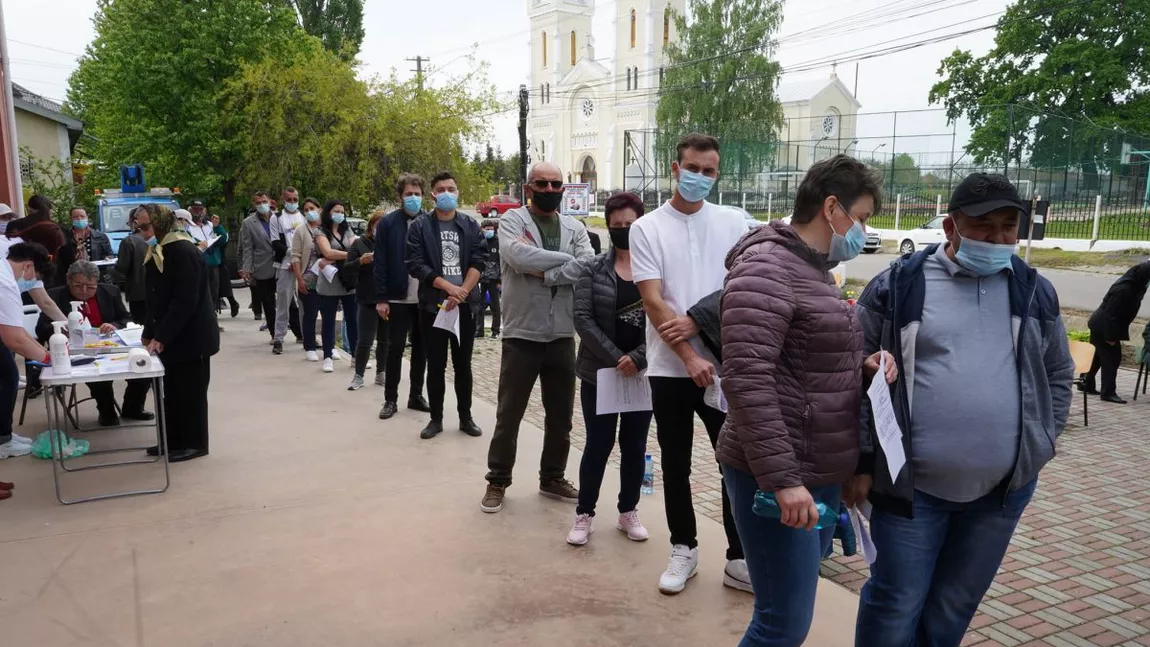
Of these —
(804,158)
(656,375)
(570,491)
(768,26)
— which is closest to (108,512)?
(570,491)

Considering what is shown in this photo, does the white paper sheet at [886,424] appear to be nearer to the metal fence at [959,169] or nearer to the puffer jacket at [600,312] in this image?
the puffer jacket at [600,312]

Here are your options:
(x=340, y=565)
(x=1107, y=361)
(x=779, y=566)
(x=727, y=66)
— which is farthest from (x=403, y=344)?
(x=727, y=66)

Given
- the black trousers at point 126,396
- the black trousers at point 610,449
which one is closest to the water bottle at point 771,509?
the black trousers at point 610,449

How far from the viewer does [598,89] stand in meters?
77.7

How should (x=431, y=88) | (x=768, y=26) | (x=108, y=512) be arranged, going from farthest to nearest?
(x=768, y=26) < (x=431, y=88) < (x=108, y=512)

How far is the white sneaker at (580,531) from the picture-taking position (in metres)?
Result: 4.33

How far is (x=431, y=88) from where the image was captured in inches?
875

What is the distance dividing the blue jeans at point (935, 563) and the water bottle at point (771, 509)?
29 centimetres

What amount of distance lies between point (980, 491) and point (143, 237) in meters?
7.97

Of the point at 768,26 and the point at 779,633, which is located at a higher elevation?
the point at 768,26

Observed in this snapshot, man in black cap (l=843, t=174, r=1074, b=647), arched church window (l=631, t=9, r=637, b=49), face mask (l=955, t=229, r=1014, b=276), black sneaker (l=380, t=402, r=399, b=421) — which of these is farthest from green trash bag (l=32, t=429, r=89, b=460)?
arched church window (l=631, t=9, r=637, b=49)

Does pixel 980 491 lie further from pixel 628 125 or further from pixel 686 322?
pixel 628 125

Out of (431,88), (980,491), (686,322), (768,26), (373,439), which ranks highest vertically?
(768,26)

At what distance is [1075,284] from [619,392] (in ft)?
61.4
